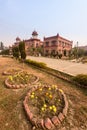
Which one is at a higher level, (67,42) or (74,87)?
(67,42)

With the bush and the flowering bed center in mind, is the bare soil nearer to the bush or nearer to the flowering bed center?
the flowering bed center

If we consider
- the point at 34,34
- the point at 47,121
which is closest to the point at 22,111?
the point at 47,121

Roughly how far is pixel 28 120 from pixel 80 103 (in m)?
1.96

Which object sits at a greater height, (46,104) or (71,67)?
(71,67)

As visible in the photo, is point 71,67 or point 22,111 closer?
point 22,111

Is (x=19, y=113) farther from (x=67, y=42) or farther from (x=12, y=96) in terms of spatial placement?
(x=67, y=42)

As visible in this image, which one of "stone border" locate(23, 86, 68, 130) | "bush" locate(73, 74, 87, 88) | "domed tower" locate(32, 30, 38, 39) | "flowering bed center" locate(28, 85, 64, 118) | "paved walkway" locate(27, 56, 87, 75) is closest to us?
"stone border" locate(23, 86, 68, 130)

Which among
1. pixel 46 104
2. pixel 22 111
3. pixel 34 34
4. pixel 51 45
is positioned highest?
pixel 34 34

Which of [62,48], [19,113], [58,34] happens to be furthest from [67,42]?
[19,113]

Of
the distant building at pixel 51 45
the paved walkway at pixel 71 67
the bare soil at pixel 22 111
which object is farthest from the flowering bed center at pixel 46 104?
the distant building at pixel 51 45

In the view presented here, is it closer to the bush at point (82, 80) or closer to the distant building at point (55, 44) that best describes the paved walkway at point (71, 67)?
the bush at point (82, 80)

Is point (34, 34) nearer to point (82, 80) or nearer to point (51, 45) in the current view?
point (51, 45)

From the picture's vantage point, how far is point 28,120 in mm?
2854

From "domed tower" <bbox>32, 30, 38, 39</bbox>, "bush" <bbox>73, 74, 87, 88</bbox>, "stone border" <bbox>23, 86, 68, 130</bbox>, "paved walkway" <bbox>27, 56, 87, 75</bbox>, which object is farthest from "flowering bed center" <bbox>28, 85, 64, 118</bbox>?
"domed tower" <bbox>32, 30, 38, 39</bbox>
